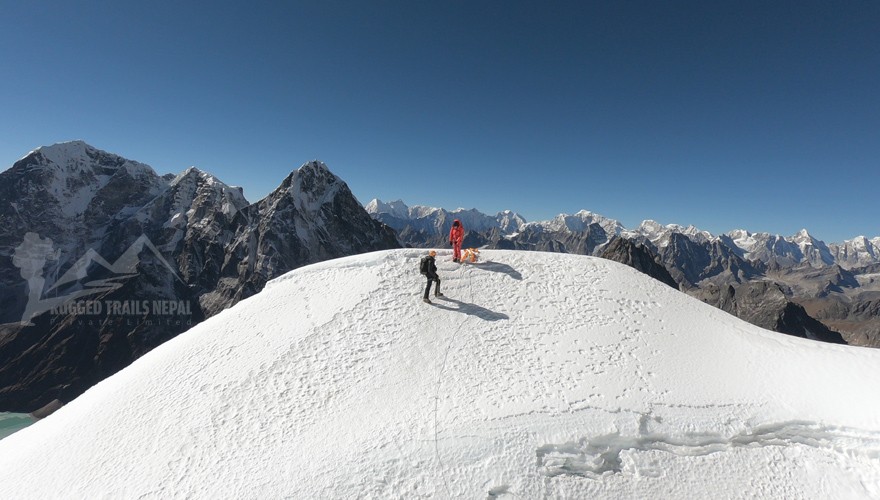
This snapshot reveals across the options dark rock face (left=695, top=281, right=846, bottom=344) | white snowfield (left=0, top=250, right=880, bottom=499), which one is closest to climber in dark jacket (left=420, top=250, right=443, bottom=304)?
white snowfield (left=0, top=250, right=880, bottom=499)

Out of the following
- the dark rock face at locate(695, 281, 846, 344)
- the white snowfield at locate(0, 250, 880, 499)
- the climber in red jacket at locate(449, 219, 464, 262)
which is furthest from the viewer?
the dark rock face at locate(695, 281, 846, 344)

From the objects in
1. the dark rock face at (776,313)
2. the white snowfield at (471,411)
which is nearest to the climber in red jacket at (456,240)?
the white snowfield at (471,411)

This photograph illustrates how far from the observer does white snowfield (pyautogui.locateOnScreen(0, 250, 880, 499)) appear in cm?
980

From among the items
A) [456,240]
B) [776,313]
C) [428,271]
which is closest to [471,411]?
[428,271]

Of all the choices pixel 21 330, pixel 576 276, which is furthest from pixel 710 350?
pixel 21 330

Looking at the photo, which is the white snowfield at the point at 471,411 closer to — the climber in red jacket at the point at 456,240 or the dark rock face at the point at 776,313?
the climber in red jacket at the point at 456,240

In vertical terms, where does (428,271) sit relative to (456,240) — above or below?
below

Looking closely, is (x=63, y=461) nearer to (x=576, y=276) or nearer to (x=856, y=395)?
(x=576, y=276)

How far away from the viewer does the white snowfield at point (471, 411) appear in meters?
9.80

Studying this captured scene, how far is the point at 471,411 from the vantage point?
434 inches

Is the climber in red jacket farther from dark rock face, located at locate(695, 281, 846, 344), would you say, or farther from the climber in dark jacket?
dark rock face, located at locate(695, 281, 846, 344)

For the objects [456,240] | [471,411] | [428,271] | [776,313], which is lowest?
[776,313]

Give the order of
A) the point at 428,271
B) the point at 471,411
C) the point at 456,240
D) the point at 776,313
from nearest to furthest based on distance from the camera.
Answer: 1. the point at 471,411
2. the point at 428,271
3. the point at 456,240
4. the point at 776,313

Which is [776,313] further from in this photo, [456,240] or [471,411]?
[471,411]
